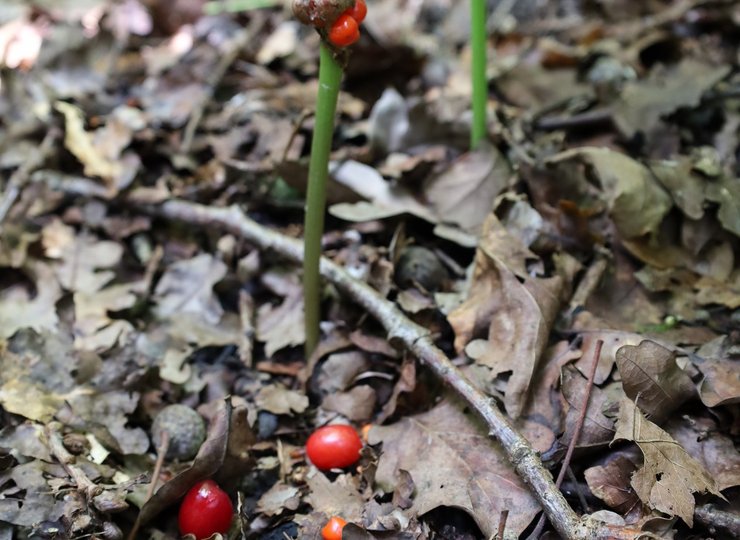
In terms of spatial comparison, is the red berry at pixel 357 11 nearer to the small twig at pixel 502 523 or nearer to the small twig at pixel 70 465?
the small twig at pixel 502 523

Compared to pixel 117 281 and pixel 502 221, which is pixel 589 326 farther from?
pixel 117 281

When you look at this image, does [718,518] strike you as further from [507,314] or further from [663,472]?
[507,314]

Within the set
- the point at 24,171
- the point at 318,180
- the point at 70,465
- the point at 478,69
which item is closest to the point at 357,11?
the point at 318,180

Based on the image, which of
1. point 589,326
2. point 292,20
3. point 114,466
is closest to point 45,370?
point 114,466

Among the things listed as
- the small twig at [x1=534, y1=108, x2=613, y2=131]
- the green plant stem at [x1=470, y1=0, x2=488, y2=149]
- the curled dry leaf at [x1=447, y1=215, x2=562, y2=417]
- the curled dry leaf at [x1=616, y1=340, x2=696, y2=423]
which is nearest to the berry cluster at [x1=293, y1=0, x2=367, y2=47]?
the green plant stem at [x1=470, y1=0, x2=488, y2=149]

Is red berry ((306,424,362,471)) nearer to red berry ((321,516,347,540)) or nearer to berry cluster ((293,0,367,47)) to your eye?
red berry ((321,516,347,540))

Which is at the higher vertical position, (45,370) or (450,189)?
(450,189)
